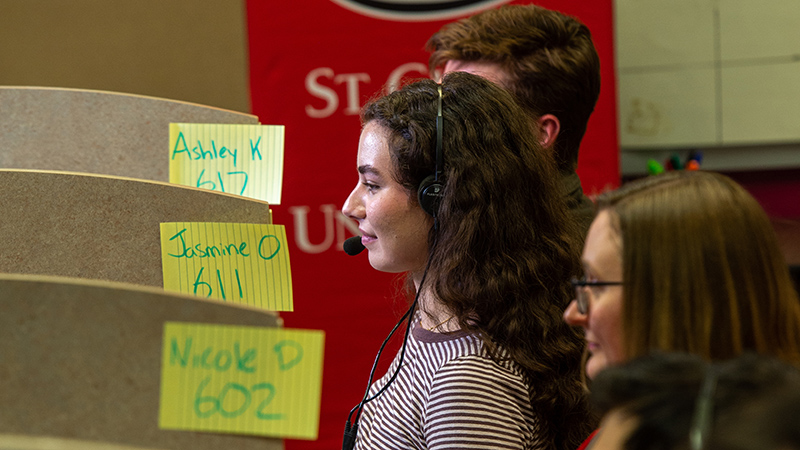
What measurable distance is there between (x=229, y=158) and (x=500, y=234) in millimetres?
392

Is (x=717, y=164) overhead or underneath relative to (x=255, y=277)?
overhead

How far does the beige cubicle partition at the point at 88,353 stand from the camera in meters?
0.56

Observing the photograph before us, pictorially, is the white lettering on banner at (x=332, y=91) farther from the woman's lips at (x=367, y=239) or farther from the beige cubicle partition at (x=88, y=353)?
the beige cubicle partition at (x=88, y=353)

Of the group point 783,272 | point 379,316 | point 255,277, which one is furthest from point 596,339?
point 379,316

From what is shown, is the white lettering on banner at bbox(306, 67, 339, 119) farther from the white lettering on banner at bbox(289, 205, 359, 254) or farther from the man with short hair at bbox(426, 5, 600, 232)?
the man with short hair at bbox(426, 5, 600, 232)

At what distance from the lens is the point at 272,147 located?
1.00 metres

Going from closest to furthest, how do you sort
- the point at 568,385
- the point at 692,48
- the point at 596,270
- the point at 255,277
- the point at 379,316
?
the point at 596,270
the point at 255,277
the point at 568,385
the point at 379,316
the point at 692,48

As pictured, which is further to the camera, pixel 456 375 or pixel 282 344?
pixel 456 375

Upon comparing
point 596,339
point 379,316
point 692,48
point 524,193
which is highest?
point 692,48

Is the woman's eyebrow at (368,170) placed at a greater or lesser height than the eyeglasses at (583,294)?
greater

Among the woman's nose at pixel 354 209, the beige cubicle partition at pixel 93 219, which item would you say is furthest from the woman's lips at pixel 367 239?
the beige cubicle partition at pixel 93 219

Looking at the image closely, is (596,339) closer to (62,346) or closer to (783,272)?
(783,272)

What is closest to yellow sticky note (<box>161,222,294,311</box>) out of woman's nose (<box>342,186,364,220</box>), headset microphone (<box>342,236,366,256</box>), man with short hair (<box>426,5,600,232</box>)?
woman's nose (<box>342,186,364,220</box>)

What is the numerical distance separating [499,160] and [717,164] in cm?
189
